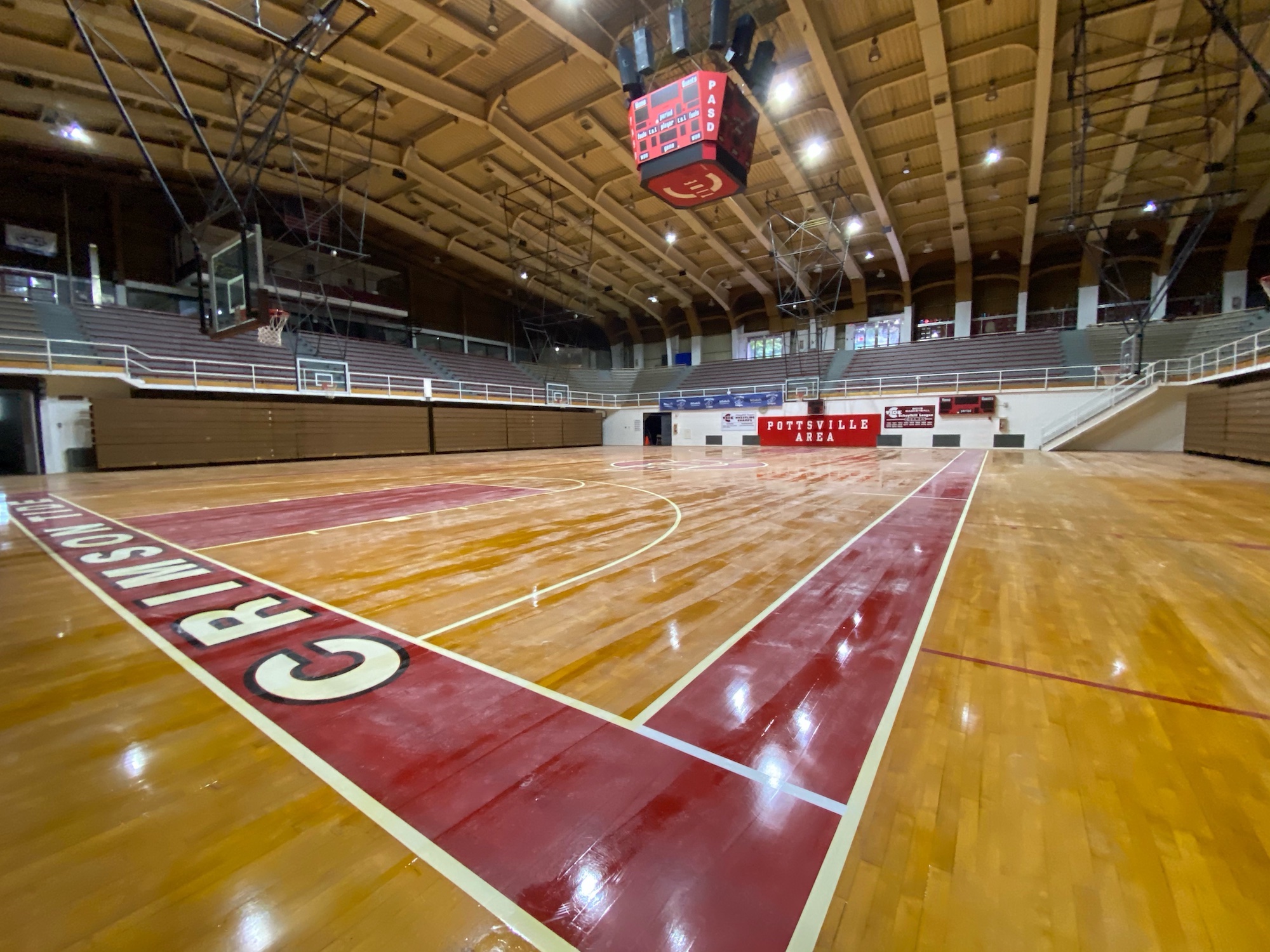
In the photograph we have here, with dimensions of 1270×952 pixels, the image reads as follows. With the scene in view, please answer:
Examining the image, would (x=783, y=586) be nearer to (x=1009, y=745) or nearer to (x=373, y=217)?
(x=1009, y=745)

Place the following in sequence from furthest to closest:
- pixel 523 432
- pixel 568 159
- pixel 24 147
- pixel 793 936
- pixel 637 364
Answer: pixel 637 364
pixel 523 432
pixel 568 159
pixel 24 147
pixel 793 936

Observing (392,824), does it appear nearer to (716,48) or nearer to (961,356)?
(716,48)

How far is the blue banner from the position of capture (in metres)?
21.2

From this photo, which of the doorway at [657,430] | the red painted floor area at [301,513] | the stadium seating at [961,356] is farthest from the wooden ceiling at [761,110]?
the doorway at [657,430]

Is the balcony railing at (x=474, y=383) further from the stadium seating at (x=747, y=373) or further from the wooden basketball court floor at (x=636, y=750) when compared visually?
the wooden basketball court floor at (x=636, y=750)

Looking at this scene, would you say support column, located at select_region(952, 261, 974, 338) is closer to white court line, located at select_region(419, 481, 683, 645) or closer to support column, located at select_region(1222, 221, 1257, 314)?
support column, located at select_region(1222, 221, 1257, 314)

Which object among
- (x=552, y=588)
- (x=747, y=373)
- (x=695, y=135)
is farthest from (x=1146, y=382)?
(x=552, y=588)

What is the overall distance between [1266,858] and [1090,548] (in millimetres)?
3508

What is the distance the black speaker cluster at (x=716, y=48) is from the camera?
7.84 meters

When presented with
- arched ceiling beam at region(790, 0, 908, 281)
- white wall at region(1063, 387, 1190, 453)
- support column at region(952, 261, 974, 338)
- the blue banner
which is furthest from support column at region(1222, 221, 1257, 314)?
the blue banner

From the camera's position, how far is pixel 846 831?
47.6 inches

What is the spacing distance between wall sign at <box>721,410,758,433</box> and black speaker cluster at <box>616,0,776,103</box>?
12996 millimetres

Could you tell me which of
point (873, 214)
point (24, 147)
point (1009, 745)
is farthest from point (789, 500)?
point (24, 147)

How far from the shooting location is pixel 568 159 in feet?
48.2
